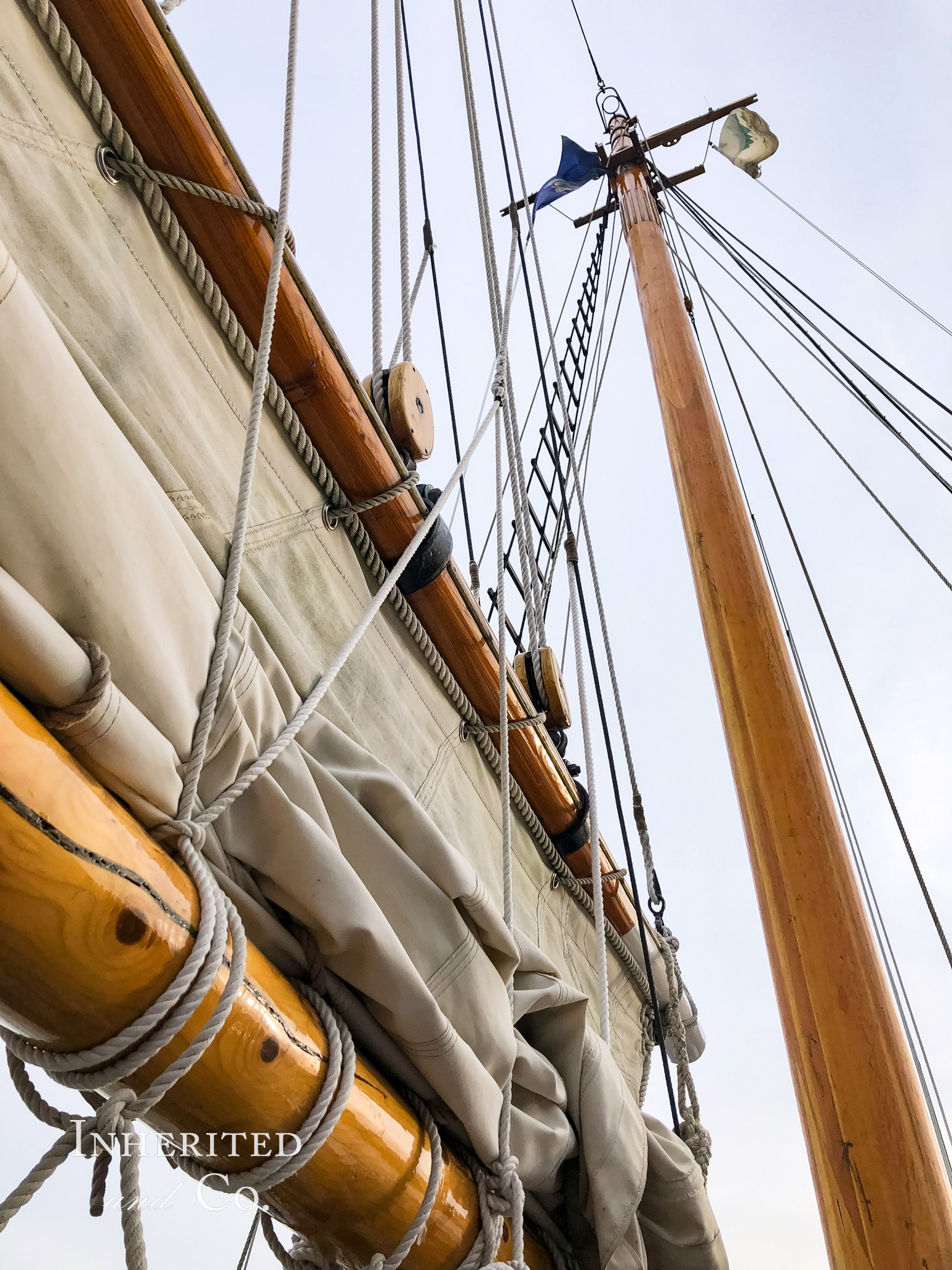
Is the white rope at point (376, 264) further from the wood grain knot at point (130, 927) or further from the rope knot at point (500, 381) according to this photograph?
the wood grain knot at point (130, 927)

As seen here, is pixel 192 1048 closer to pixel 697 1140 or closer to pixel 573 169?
pixel 697 1140

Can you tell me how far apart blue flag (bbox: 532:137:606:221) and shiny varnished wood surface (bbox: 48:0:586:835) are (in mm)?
3854

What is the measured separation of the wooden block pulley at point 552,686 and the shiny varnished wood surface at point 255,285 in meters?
0.31

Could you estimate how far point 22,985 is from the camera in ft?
1.59

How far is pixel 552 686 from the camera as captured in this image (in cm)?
186

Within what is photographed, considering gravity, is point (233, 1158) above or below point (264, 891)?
below

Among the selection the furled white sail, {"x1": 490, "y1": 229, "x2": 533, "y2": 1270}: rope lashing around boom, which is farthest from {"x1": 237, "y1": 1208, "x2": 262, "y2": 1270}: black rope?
the furled white sail

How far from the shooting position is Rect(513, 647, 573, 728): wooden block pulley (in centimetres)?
186

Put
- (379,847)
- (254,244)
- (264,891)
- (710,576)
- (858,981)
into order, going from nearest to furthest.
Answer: (264,891), (379,847), (254,244), (858,981), (710,576)

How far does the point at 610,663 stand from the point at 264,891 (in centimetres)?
183

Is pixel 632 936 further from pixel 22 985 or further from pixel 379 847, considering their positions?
pixel 22 985

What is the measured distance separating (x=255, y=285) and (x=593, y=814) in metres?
0.98

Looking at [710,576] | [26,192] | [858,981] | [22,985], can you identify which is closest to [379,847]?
[22,985]

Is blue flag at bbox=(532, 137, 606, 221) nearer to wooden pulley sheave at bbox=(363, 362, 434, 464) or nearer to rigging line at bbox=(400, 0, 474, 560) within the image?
rigging line at bbox=(400, 0, 474, 560)
